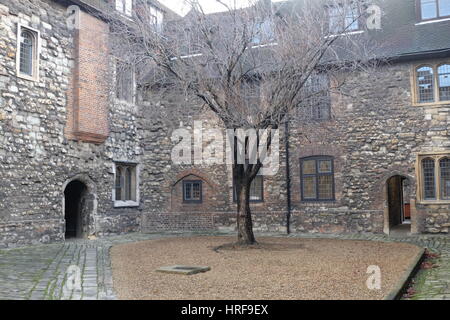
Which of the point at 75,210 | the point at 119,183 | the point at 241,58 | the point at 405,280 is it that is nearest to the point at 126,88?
the point at 119,183

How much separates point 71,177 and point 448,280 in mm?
11210

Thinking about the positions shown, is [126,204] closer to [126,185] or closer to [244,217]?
[126,185]

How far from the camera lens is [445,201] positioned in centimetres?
1608

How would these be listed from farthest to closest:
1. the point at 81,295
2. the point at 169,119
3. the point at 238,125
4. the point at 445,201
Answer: the point at 169,119 → the point at 445,201 → the point at 238,125 → the point at 81,295

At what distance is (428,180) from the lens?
1650cm

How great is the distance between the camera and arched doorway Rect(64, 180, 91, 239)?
16.5 m

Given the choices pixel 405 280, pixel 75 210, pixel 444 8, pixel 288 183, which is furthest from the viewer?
pixel 288 183

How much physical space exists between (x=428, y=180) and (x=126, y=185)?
10.7 metres

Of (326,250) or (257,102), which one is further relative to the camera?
(257,102)

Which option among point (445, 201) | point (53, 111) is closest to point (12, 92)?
point (53, 111)

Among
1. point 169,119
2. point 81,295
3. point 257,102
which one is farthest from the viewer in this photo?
point 169,119

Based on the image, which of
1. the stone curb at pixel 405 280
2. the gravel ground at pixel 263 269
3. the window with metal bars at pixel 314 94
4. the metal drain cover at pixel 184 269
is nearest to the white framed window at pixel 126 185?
the gravel ground at pixel 263 269

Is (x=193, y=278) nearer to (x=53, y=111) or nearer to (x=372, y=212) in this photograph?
(x=53, y=111)

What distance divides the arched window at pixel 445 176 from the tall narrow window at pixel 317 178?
3.54m
